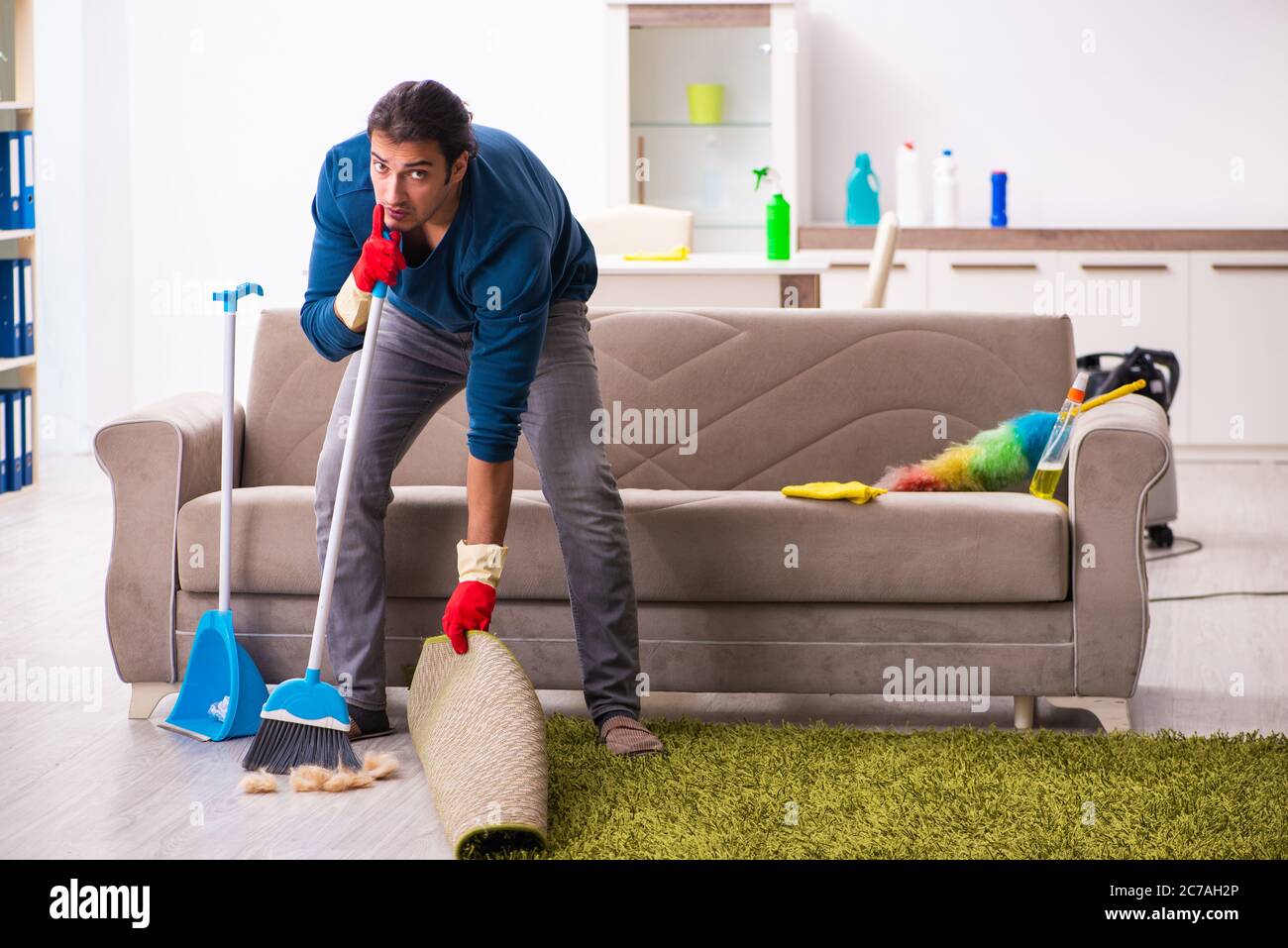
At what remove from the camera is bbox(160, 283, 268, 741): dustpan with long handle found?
2.48 metres

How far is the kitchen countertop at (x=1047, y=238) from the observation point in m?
5.48

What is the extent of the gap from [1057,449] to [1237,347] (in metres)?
3.30

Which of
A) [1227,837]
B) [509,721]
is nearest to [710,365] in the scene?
[509,721]

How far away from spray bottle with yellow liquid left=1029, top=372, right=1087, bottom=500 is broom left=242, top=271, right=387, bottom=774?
121cm

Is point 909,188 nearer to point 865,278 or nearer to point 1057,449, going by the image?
point 865,278

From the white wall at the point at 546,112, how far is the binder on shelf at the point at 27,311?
0.70 m

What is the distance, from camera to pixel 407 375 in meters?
2.43

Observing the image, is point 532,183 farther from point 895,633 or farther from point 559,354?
point 895,633

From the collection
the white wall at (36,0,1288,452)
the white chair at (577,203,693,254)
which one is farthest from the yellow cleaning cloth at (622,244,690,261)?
the white wall at (36,0,1288,452)

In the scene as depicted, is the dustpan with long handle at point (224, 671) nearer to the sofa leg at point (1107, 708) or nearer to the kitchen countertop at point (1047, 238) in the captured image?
the sofa leg at point (1107, 708)

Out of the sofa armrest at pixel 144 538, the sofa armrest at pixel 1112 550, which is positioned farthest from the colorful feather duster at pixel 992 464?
the sofa armrest at pixel 144 538

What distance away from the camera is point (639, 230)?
4.77m

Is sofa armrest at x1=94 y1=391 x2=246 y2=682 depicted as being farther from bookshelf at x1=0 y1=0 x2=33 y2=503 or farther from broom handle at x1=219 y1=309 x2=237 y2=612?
bookshelf at x1=0 y1=0 x2=33 y2=503

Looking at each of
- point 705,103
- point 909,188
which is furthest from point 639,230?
point 909,188
